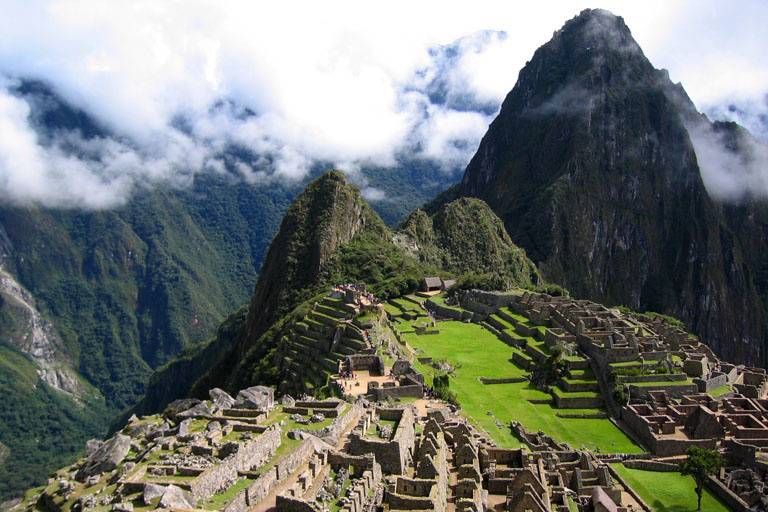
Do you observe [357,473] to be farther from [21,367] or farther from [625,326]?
[21,367]

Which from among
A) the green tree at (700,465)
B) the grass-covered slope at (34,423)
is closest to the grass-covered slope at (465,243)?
the grass-covered slope at (34,423)

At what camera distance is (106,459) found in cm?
2644

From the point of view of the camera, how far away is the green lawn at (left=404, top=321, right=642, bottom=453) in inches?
1902

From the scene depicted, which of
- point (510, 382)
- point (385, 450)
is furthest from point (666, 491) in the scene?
point (385, 450)

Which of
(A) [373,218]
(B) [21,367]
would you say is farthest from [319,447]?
(B) [21,367]

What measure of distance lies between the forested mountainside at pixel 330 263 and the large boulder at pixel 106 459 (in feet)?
149

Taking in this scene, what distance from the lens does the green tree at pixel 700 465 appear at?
4056 centimetres

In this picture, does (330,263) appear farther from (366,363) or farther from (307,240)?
(366,363)

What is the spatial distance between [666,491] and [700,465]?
8.37ft

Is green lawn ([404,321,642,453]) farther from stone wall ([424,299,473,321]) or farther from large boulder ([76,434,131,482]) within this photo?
large boulder ([76,434,131,482])

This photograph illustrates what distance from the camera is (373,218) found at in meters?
136

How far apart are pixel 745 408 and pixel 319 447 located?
124ft

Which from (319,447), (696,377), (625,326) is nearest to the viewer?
(319,447)

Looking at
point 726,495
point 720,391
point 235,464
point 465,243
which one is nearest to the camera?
point 235,464
